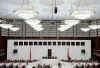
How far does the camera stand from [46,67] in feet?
37.4

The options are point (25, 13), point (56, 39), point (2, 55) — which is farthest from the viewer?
point (56, 39)

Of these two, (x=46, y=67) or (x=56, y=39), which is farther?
(x=56, y=39)

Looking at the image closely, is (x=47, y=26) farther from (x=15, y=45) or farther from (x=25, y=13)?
(x=25, y=13)

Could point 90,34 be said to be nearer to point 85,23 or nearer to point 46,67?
point 85,23

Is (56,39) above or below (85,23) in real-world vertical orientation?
below

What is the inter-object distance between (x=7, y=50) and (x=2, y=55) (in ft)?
4.11

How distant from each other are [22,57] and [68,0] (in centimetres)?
1260

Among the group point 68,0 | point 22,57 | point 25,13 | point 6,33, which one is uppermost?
point 68,0

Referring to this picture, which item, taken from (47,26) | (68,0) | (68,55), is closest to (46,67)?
(68,0)

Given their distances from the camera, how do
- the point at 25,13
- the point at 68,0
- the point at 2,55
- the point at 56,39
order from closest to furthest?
the point at 25,13
the point at 68,0
the point at 2,55
the point at 56,39

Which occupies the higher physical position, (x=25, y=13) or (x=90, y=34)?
(x=25, y=13)

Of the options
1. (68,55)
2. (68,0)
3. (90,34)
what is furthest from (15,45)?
(68,0)

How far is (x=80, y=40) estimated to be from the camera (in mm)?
21719

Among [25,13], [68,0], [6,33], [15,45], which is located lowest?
[15,45]
